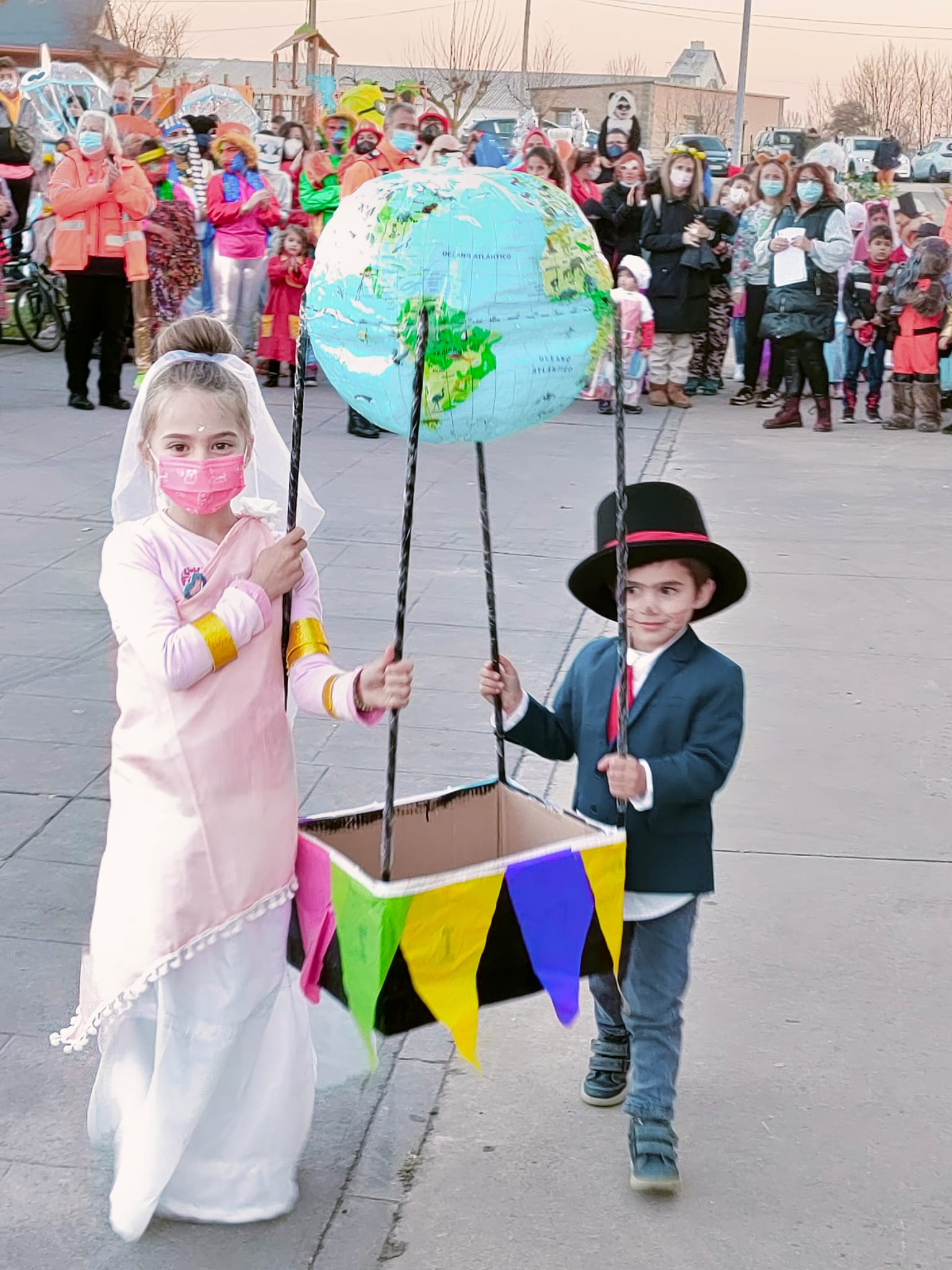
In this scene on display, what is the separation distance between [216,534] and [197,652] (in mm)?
293

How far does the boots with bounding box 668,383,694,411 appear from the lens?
1275 cm

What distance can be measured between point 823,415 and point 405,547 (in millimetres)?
9971

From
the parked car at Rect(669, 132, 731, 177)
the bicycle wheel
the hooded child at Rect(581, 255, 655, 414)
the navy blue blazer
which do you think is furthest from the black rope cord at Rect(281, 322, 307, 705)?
the parked car at Rect(669, 132, 731, 177)

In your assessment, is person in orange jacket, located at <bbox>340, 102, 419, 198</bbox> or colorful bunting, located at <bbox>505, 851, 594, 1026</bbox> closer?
colorful bunting, located at <bbox>505, 851, 594, 1026</bbox>

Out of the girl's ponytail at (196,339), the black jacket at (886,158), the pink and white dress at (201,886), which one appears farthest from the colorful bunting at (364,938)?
the black jacket at (886,158)

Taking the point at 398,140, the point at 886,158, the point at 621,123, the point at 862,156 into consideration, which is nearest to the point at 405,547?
the point at 398,140

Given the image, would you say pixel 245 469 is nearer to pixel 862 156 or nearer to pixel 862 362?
pixel 862 362

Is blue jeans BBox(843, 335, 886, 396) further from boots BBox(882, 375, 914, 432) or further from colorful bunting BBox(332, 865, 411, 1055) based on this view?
colorful bunting BBox(332, 865, 411, 1055)

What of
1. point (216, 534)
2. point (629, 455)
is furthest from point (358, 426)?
point (216, 534)

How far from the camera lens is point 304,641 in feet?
9.32

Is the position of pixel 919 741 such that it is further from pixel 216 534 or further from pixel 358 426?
pixel 358 426

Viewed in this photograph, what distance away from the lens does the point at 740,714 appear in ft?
9.75

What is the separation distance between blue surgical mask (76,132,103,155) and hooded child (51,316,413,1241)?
8.34 m

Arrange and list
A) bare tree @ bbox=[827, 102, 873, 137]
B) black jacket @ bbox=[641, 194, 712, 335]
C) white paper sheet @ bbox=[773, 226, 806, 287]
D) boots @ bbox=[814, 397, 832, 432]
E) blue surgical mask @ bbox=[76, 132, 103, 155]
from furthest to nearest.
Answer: bare tree @ bbox=[827, 102, 873, 137], black jacket @ bbox=[641, 194, 712, 335], boots @ bbox=[814, 397, 832, 432], white paper sheet @ bbox=[773, 226, 806, 287], blue surgical mask @ bbox=[76, 132, 103, 155]
